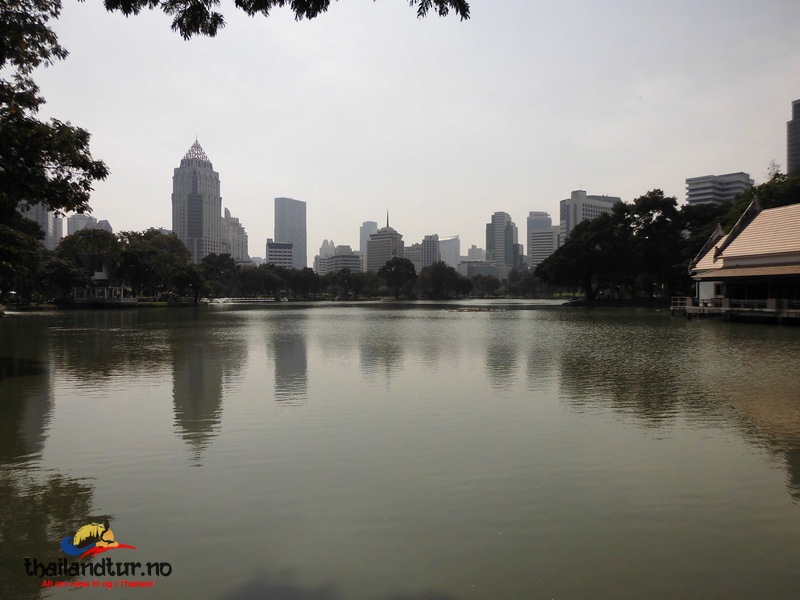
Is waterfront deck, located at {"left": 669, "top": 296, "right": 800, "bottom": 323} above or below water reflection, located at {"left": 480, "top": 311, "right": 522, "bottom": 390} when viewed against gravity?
above

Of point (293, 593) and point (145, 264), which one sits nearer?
point (293, 593)

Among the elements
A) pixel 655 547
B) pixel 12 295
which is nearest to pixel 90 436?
pixel 655 547

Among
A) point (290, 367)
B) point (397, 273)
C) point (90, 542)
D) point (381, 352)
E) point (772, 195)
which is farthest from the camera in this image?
point (397, 273)

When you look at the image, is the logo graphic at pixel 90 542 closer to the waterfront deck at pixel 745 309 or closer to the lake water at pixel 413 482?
the lake water at pixel 413 482

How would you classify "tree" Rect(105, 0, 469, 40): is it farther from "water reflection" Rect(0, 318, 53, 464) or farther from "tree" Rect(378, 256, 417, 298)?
"tree" Rect(378, 256, 417, 298)

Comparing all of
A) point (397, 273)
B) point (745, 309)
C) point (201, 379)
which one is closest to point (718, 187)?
point (397, 273)

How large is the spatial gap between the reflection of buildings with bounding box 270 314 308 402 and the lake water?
153 mm

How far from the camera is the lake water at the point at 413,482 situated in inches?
166

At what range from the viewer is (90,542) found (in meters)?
4.78

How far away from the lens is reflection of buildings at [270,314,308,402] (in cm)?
1161

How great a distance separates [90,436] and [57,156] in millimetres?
8778

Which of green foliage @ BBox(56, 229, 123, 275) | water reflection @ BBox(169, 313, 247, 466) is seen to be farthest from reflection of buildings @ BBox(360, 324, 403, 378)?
green foliage @ BBox(56, 229, 123, 275)

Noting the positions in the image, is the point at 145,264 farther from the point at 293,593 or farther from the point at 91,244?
the point at 293,593

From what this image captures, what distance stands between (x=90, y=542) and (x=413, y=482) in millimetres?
3150
